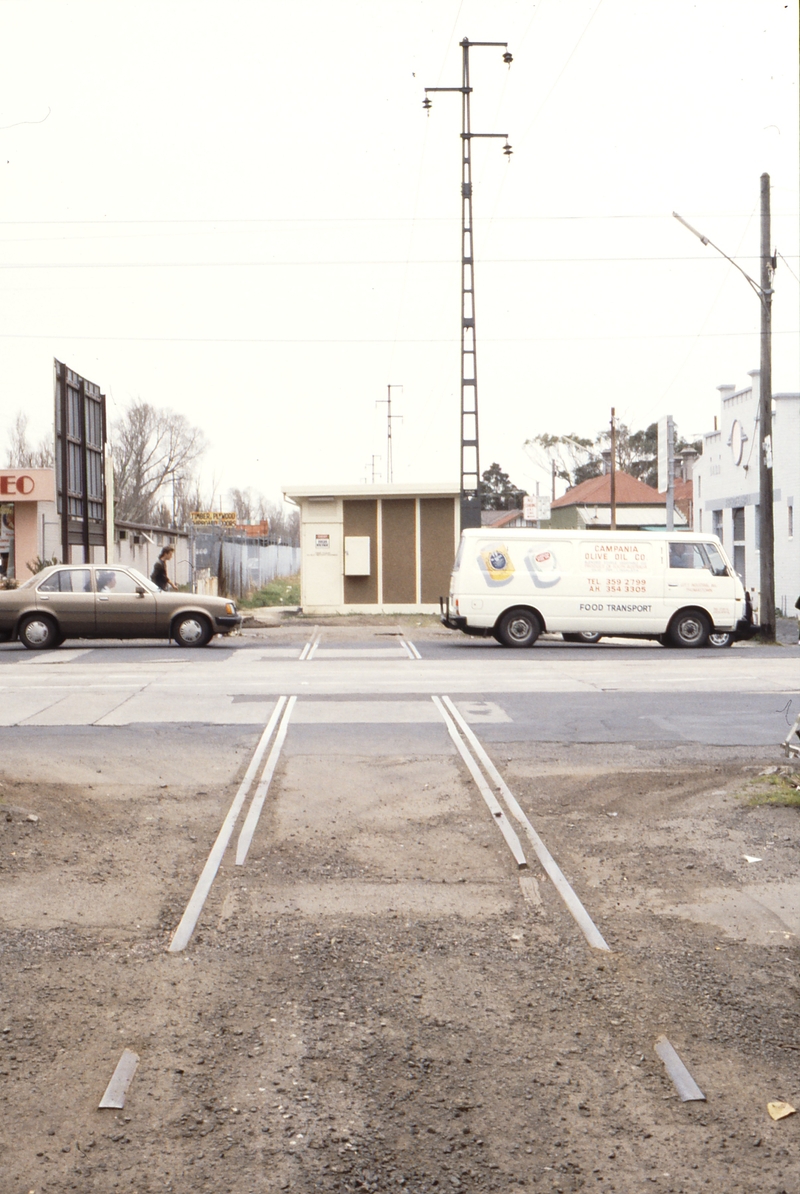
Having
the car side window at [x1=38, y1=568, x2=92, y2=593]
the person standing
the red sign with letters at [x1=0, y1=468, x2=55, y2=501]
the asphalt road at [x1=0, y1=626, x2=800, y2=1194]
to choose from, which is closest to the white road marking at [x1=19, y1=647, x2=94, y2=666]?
the car side window at [x1=38, y1=568, x2=92, y2=593]

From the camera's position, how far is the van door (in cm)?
2214

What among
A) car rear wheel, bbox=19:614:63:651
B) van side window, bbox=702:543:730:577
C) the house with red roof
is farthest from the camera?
the house with red roof

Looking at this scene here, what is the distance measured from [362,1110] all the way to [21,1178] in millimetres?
1009

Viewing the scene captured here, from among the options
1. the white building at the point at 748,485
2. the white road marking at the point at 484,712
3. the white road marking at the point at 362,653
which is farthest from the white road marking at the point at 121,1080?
the white building at the point at 748,485

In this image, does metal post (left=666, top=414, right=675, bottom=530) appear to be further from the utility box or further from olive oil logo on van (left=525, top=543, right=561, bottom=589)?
the utility box

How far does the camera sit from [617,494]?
75500mm

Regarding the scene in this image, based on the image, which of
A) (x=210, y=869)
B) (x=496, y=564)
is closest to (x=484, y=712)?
(x=210, y=869)

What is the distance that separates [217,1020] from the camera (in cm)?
445

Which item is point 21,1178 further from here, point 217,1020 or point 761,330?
point 761,330

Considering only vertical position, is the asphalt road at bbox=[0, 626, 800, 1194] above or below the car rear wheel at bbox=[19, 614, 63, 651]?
below

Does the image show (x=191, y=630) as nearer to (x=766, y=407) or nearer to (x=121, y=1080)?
(x=766, y=407)

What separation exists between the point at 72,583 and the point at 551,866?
16232 mm

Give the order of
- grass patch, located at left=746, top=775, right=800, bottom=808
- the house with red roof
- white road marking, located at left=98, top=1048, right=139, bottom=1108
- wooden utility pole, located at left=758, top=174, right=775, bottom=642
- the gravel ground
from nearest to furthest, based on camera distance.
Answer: the gravel ground
white road marking, located at left=98, top=1048, right=139, bottom=1108
grass patch, located at left=746, top=775, right=800, bottom=808
wooden utility pole, located at left=758, top=174, right=775, bottom=642
the house with red roof

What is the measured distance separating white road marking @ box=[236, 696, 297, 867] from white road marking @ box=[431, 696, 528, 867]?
5.07 ft
